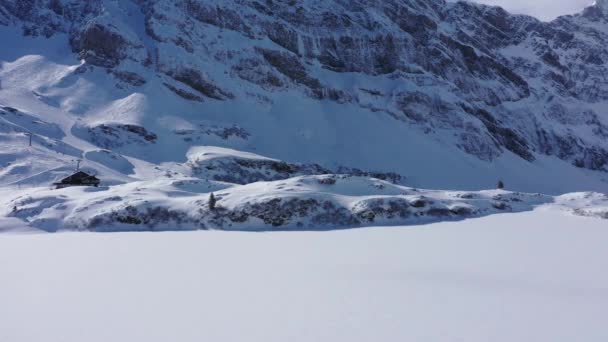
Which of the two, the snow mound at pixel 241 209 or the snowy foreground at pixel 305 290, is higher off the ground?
the snow mound at pixel 241 209

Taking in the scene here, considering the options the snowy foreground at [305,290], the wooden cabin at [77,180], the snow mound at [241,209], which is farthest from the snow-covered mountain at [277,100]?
the snowy foreground at [305,290]

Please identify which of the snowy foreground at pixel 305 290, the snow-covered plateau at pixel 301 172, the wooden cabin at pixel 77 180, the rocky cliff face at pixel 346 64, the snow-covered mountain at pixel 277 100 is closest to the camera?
the snowy foreground at pixel 305 290

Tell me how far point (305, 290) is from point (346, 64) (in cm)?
9436

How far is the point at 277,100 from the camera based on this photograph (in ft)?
277

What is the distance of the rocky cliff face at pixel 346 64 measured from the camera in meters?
84.4

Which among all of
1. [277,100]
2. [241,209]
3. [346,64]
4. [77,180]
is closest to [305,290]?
[241,209]

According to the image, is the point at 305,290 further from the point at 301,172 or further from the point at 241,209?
the point at 301,172

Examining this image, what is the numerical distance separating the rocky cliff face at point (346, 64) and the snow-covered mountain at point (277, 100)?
353mm

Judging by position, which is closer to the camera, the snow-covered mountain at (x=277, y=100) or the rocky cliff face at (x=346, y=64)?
the snow-covered mountain at (x=277, y=100)

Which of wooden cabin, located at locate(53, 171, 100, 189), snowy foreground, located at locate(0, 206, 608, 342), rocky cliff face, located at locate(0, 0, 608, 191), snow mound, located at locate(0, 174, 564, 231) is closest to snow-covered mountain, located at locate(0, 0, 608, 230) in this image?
rocky cliff face, located at locate(0, 0, 608, 191)

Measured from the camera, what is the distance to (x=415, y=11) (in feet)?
385

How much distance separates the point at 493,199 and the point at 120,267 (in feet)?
86.6

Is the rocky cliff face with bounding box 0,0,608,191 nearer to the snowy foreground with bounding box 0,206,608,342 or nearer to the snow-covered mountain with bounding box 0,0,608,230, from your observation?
the snow-covered mountain with bounding box 0,0,608,230

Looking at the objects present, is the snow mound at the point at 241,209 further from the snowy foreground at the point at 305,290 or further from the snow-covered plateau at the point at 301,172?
the snowy foreground at the point at 305,290
